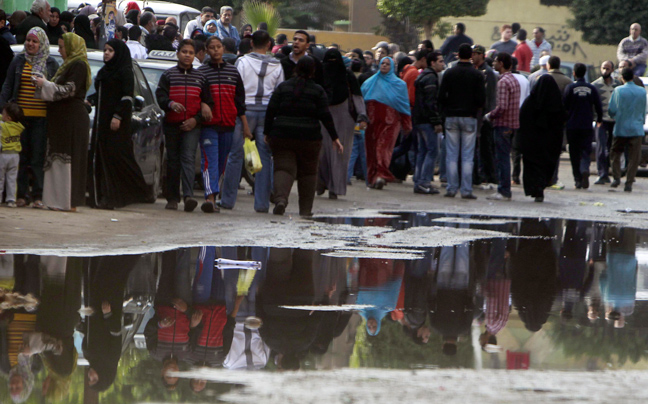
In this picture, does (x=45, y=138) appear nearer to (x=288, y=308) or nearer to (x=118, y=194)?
(x=118, y=194)

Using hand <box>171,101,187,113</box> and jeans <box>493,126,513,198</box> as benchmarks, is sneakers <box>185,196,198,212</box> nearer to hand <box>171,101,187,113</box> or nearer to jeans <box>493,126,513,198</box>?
hand <box>171,101,187,113</box>

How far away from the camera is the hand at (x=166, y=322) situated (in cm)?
621

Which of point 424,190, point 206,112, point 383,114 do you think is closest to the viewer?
point 206,112

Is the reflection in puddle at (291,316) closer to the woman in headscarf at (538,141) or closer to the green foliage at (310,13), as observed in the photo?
the woman in headscarf at (538,141)

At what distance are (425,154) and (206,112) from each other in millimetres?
5247

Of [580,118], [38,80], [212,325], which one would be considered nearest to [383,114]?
[580,118]

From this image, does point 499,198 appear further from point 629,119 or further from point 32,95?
point 32,95

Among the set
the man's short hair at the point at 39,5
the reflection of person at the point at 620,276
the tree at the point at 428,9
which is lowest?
the reflection of person at the point at 620,276

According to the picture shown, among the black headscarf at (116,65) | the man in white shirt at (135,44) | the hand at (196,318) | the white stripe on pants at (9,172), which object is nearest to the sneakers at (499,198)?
the man in white shirt at (135,44)

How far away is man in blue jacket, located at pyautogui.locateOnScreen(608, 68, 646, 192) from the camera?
18.5 m

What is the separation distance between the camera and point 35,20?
1555cm

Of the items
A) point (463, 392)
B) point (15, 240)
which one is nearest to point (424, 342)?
point (463, 392)

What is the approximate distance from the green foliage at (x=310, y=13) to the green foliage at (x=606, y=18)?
11.3m

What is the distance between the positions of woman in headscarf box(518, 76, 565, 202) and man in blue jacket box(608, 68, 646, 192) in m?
3.07
